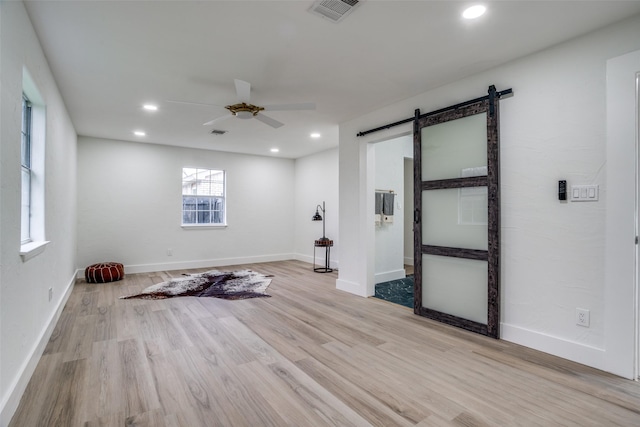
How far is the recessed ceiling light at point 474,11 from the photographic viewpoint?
2178 millimetres

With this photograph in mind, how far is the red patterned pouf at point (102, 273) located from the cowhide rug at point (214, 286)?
92 cm

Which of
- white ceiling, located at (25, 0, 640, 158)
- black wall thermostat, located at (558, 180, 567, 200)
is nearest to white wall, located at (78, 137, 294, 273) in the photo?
white ceiling, located at (25, 0, 640, 158)

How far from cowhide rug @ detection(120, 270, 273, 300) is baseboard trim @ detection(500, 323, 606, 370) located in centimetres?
299

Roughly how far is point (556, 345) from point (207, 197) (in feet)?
21.1

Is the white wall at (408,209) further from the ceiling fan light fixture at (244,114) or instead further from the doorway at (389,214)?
the ceiling fan light fixture at (244,114)

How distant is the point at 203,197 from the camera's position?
7043mm

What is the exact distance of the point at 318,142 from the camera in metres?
6.22

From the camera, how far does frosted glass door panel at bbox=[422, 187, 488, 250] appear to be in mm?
3145

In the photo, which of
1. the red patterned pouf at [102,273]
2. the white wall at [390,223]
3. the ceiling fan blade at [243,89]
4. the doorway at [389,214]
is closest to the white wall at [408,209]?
the doorway at [389,214]

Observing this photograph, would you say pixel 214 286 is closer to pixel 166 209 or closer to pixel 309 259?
pixel 166 209

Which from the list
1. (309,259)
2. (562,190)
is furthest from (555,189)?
(309,259)

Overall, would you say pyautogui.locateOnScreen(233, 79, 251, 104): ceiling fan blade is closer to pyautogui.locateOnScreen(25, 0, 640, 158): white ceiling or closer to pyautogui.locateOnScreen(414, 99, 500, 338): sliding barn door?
pyautogui.locateOnScreen(25, 0, 640, 158): white ceiling

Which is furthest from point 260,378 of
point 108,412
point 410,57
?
point 410,57

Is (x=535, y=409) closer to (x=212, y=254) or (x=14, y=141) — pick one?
(x=14, y=141)
